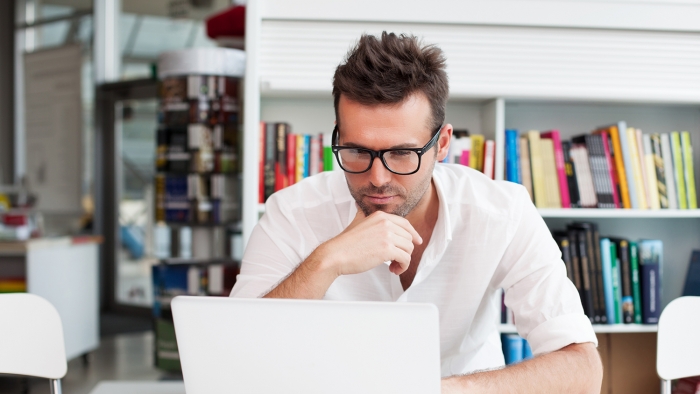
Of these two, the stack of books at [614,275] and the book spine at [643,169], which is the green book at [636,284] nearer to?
the stack of books at [614,275]

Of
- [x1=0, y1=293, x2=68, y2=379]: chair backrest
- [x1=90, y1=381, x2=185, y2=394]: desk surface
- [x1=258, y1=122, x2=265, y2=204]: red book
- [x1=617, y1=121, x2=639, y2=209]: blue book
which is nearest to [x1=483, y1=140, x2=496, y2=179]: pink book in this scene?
[x1=617, y1=121, x2=639, y2=209]: blue book

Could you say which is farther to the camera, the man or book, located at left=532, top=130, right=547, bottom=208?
book, located at left=532, top=130, right=547, bottom=208

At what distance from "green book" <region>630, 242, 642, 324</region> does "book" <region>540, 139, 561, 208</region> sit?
12.8 inches

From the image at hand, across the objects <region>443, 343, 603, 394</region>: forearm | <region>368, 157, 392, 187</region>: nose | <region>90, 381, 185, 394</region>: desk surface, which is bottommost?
<region>90, 381, 185, 394</region>: desk surface

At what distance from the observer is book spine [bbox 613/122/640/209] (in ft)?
7.25

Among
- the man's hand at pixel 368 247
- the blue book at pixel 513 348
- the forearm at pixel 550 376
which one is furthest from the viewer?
the blue book at pixel 513 348

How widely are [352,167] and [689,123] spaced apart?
6.20 ft

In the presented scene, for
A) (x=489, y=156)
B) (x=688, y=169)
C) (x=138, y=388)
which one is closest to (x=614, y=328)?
(x=688, y=169)

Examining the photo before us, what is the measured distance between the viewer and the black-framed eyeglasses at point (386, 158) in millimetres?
1265

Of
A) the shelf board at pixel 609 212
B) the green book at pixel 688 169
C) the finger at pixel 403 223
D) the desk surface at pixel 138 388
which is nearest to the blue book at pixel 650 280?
the shelf board at pixel 609 212

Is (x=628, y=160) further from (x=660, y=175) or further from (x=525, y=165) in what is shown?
(x=525, y=165)

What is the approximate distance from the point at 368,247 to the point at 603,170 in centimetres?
143

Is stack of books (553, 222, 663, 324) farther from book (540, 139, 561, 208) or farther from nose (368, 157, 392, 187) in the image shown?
nose (368, 157, 392, 187)

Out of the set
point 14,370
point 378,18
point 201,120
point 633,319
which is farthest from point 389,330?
point 201,120
